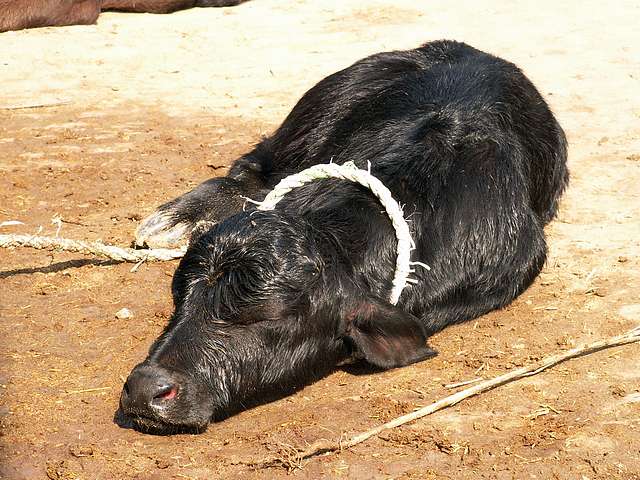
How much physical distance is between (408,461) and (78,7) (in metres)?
8.65

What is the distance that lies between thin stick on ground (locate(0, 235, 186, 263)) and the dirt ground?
0.11 metres

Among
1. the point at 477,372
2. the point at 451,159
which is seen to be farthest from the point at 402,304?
the point at 451,159

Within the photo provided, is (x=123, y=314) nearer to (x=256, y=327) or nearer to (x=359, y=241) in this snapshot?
(x=256, y=327)

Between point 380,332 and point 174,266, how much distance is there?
1695 millimetres

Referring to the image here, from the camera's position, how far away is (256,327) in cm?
453

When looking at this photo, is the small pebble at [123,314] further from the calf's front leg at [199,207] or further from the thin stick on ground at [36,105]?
the thin stick on ground at [36,105]

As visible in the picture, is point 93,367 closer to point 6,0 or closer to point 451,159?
point 451,159

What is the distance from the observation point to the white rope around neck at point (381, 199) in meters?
4.85

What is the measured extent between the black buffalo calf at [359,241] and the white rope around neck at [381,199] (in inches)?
2.5

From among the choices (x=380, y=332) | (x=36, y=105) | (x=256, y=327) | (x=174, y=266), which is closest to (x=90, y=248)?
(x=174, y=266)

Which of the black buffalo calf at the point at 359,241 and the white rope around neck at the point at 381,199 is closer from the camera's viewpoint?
the black buffalo calf at the point at 359,241

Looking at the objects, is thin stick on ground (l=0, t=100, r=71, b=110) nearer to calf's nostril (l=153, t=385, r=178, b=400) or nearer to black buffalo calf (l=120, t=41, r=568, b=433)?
black buffalo calf (l=120, t=41, r=568, b=433)

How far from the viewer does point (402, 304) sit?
496 centimetres

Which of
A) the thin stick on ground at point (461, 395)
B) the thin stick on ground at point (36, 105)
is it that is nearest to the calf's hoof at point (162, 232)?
the thin stick on ground at point (461, 395)
